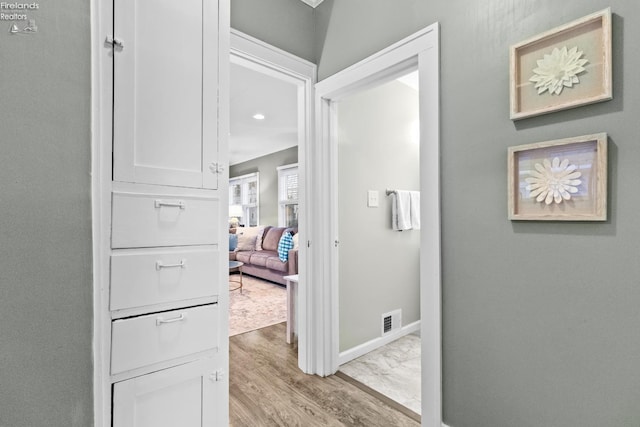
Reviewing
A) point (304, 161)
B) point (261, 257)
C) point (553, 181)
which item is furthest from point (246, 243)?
point (553, 181)

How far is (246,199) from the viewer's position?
23.9 feet

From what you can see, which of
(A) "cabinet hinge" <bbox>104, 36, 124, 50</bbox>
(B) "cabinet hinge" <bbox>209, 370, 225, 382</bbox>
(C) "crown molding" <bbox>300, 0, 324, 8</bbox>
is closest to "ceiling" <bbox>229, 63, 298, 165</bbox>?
(C) "crown molding" <bbox>300, 0, 324, 8</bbox>

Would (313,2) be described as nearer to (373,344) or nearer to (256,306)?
(373,344)

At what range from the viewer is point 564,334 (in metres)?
1.16

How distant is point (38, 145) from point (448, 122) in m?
Answer: 1.58

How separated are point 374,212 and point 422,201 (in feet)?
3.21

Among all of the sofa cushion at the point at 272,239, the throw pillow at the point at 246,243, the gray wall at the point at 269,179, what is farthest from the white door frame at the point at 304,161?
the gray wall at the point at 269,179

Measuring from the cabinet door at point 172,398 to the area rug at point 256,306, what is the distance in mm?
1705

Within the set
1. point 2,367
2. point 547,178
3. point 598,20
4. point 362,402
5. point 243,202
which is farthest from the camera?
point 243,202

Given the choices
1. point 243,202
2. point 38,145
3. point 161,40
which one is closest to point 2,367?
point 38,145

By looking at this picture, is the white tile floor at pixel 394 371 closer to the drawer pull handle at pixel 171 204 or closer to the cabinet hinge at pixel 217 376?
the cabinet hinge at pixel 217 376

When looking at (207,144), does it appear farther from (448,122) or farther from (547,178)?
(547,178)

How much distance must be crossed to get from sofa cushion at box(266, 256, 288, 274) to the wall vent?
221 cm

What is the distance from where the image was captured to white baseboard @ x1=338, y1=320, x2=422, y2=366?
2.28 meters
